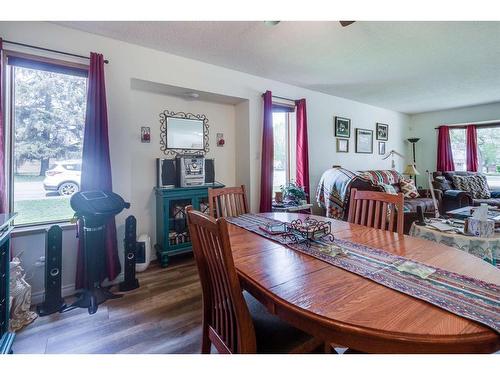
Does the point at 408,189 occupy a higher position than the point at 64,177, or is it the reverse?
the point at 64,177

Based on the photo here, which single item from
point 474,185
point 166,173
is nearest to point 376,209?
point 166,173

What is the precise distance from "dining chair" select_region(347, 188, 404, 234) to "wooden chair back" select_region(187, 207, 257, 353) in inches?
44.6

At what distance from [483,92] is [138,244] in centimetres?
565

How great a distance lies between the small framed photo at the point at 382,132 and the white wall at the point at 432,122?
1093mm

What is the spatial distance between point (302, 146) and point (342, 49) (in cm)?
149

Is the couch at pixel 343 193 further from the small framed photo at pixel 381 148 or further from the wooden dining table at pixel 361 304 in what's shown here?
the wooden dining table at pixel 361 304

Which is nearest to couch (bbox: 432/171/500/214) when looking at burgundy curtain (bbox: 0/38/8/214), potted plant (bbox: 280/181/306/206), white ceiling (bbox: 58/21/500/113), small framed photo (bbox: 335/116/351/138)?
white ceiling (bbox: 58/21/500/113)

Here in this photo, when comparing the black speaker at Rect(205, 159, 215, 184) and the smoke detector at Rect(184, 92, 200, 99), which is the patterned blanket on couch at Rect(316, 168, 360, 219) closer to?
the black speaker at Rect(205, 159, 215, 184)

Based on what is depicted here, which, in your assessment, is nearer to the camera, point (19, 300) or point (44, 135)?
point (19, 300)

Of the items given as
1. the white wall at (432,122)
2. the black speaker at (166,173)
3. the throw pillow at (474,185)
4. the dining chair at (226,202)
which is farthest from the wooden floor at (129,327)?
the white wall at (432,122)

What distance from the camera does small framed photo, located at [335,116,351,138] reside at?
454 cm

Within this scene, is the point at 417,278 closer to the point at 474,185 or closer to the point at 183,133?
the point at 183,133

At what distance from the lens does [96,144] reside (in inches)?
88.0

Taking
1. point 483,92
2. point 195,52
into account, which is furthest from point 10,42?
point 483,92
